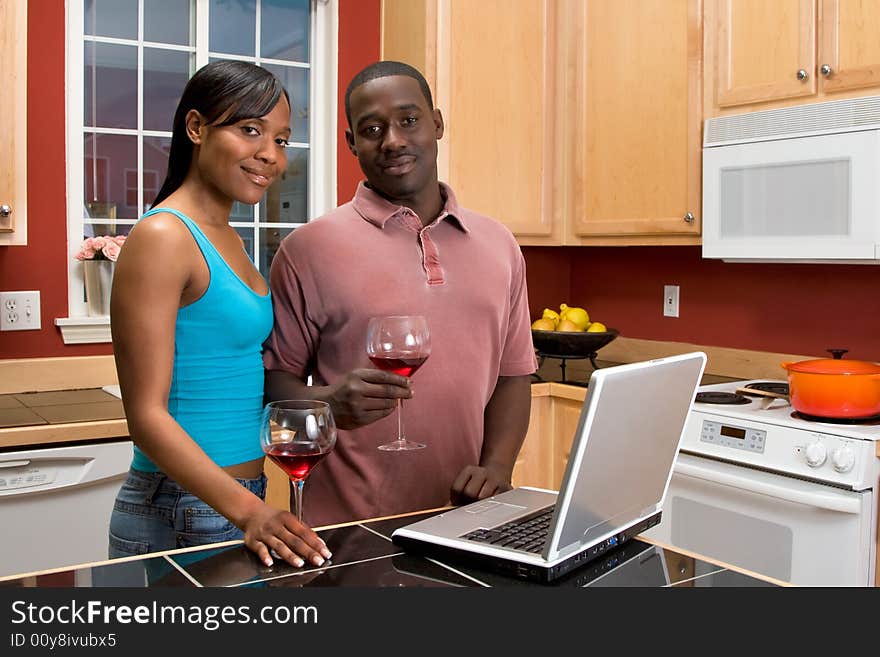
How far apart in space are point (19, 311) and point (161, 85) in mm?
920

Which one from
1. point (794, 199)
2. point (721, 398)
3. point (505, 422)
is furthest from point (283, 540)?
point (794, 199)

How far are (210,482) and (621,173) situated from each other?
239 centimetres

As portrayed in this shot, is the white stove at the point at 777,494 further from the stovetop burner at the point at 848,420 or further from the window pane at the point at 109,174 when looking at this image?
the window pane at the point at 109,174

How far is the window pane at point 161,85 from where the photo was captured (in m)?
3.37

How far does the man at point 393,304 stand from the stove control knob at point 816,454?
0.97 m

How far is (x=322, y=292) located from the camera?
5.77 feet

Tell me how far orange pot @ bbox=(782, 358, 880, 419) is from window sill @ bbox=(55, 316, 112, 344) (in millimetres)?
2111

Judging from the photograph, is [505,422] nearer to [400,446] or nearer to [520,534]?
[400,446]

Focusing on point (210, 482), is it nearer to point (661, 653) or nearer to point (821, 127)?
point (661, 653)

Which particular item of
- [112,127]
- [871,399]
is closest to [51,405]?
[112,127]

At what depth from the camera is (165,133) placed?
340cm

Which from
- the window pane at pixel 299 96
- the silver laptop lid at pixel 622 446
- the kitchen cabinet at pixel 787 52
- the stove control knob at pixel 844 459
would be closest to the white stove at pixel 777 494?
the stove control knob at pixel 844 459

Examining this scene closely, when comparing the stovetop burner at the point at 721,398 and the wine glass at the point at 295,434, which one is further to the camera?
the stovetop burner at the point at 721,398

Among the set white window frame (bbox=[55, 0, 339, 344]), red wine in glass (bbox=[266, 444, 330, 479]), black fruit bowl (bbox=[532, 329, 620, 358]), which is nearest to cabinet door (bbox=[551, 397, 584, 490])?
black fruit bowl (bbox=[532, 329, 620, 358])
